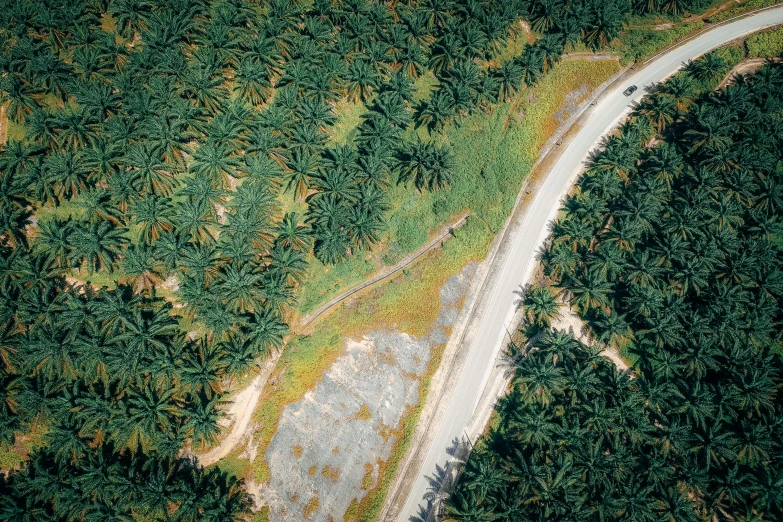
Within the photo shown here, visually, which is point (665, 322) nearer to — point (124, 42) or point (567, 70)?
point (567, 70)

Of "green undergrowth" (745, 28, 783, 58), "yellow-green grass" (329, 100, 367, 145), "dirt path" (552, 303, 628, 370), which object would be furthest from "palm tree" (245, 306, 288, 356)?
"green undergrowth" (745, 28, 783, 58)

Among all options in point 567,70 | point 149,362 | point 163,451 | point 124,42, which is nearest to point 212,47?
point 124,42

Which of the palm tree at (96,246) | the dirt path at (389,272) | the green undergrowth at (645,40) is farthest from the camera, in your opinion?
the green undergrowth at (645,40)

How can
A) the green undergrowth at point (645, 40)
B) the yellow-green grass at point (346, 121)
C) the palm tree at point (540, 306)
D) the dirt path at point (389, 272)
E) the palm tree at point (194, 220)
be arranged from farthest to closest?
the green undergrowth at point (645, 40), the yellow-green grass at point (346, 121), the palm tree at point (540, 306), the dirt path at point (389, 272), the palm tree at point (194, 220)

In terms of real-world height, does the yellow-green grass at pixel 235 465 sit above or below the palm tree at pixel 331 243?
below

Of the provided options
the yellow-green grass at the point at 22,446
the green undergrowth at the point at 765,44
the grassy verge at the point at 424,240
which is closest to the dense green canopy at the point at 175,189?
the yellow-green grass at the point at 22,446

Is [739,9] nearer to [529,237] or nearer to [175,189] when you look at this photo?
[529,237]

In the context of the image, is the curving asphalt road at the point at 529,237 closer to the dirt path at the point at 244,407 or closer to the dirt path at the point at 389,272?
the dirt path at the point at 389,272
